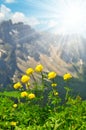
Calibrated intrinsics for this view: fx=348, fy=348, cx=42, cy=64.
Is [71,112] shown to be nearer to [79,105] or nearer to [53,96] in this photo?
[79,105]

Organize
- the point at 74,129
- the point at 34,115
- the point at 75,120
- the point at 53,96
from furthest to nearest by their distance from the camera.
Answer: the point at 53,96 → the point at 34,115 → the point at 75,120 → the point at 74,129

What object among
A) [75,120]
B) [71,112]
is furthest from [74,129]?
[71,112]

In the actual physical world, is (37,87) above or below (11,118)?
above

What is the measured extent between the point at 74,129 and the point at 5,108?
6.42 feet

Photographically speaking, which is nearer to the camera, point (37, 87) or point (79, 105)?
point (79, 105)

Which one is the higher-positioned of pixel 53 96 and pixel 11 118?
pixel 53 96

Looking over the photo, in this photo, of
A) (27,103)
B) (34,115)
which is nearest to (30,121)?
(34,115)

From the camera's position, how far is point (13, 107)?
8.93m

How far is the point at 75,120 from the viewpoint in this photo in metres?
8.20

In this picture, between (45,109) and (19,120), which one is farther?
(45,109)

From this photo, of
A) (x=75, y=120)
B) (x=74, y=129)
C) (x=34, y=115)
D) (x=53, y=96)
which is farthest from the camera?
(x=53, y=96)

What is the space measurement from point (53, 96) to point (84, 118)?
1.64 metres

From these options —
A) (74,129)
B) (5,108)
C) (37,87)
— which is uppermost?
(37,87)

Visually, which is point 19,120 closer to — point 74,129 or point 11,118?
point 11,118
